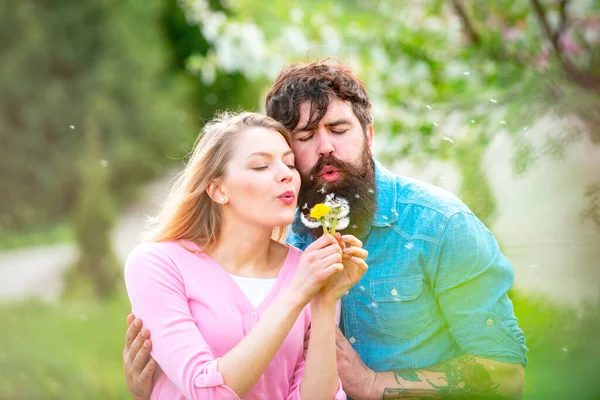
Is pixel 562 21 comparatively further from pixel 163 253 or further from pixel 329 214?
pixel 163 253

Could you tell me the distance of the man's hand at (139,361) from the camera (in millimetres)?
1892

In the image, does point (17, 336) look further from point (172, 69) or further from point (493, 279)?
point (493, 279)

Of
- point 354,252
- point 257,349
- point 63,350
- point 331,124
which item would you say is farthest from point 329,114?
point 63,350

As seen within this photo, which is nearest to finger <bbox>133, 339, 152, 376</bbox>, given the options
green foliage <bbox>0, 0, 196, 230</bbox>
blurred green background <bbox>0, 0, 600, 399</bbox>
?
blurred green background <bbox>0, 0, 600, 399</bbox>

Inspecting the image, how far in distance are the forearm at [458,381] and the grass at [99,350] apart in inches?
32.4

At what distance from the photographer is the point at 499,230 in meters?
3.31

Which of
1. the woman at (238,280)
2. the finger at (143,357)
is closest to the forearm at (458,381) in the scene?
the woman at (238,280)

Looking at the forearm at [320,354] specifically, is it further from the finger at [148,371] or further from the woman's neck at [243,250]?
the finger at [148,371]

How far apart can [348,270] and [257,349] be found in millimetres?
294

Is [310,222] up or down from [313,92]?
down

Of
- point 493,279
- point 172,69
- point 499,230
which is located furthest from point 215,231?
point 172,69

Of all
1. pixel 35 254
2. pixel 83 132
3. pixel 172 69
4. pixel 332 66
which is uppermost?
pixel 172 69

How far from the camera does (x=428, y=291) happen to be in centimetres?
223

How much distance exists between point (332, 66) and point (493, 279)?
81cm
